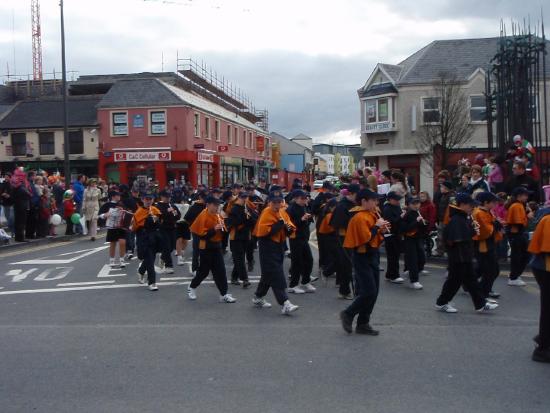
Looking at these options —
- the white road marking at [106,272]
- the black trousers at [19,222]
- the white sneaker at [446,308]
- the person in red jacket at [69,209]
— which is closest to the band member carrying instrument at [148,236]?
the white road marking at [106,272]

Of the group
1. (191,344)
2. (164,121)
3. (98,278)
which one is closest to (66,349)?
(191,344)

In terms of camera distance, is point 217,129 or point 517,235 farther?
point 217,129

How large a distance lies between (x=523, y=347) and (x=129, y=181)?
116ft

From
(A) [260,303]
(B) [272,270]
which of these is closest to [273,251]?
(B) [272,270]

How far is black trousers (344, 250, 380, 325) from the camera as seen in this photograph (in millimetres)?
7305

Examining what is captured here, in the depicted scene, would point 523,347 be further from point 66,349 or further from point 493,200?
point 66,349

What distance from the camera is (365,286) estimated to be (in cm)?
732

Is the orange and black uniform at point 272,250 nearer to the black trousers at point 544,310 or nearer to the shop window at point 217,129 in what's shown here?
the black trousers at point 544,310

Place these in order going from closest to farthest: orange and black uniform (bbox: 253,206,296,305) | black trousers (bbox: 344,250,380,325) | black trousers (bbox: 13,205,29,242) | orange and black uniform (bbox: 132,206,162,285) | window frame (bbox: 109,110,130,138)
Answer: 1. black trousers (bbox: 344,250,380,325)
2. orange and black uniform (bbox: 253,206,296,305)
3. orange and black uniform (bbox: 132,206,162,285)
4. black trousers (bbox: 13,205,29,242)
5. window frame (bbox: 109,110,130,138)

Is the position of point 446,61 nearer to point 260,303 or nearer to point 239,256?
point 239,256

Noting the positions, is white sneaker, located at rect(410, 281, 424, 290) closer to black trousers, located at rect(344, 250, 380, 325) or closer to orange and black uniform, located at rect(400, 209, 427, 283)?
orange and black uniform, located at rect(400, 209, 427, 283)

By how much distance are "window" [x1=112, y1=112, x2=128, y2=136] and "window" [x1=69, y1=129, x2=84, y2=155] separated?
8.67ft

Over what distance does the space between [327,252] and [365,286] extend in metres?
3.79

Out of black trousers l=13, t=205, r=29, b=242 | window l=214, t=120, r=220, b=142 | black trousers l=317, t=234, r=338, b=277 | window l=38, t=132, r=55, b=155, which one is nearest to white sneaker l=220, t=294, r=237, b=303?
black trousers l=317, t=234, r=338, b=277
